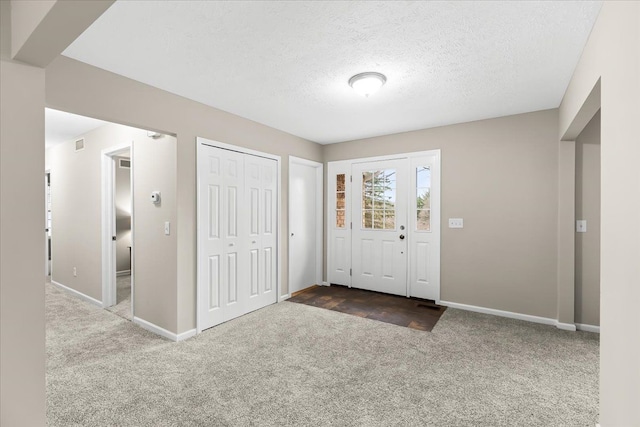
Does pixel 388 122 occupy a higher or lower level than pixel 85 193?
higher

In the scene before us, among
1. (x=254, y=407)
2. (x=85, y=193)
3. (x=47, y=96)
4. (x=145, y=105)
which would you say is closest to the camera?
(x=254, y=407)

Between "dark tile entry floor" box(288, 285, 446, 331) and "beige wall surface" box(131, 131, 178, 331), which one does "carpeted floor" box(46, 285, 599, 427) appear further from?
"beige wall surface" box(131, 131, 178, 331)

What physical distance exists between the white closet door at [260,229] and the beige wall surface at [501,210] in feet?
7.61

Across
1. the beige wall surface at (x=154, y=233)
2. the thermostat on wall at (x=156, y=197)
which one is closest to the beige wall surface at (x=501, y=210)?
the beige wall surface at (x=154, y=233)

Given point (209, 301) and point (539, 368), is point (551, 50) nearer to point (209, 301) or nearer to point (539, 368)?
point (539, 368)

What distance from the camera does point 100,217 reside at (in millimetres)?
3971

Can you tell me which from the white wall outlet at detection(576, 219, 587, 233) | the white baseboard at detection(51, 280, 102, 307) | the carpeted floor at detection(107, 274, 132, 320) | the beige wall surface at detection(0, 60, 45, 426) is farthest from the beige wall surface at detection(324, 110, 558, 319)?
the white baseboard at detection(51, 280, 102, 307)

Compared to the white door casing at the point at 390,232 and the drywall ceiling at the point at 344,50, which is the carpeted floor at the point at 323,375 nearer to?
the white door casing at the point at 390,232

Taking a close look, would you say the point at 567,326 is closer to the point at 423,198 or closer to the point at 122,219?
the point at 423,198

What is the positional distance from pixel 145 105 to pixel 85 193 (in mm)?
2451

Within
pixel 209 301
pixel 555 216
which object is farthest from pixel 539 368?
Answer: pixel 209 301

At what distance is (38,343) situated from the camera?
1.63 m

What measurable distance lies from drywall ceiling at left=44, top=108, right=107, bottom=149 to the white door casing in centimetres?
349

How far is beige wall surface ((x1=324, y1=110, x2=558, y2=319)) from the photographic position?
11.3 feet
